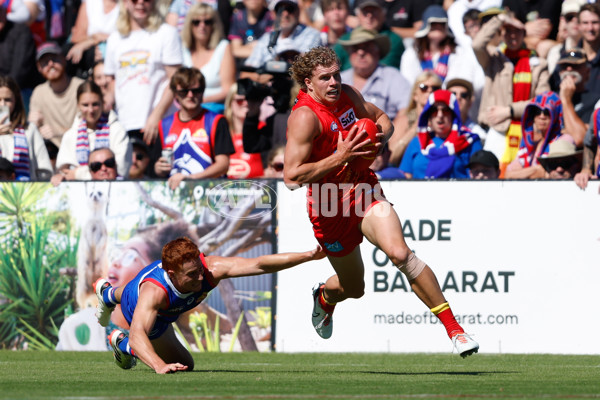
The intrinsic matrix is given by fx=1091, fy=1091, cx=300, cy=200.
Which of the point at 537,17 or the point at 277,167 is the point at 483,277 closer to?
the point at 277,167

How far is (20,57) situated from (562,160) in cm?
771

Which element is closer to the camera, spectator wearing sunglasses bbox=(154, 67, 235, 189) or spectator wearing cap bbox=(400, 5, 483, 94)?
spectator wearing sunglasses bbox=(154, 67, 235, 189)

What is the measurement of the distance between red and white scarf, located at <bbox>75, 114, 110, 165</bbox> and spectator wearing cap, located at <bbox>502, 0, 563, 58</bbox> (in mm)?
5510

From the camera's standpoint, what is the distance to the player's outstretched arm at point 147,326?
8.68 m

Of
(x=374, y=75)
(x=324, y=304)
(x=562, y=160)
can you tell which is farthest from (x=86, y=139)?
(x=562, y=160)

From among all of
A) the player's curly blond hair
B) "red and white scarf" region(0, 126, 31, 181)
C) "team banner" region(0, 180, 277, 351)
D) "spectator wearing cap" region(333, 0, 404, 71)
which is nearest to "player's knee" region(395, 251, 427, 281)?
the player's curly blond hair

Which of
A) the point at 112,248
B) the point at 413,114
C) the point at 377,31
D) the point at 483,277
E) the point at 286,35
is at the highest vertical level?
the point at 377,31

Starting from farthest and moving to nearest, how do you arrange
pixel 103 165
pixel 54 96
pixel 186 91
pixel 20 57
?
pixel 20 57 → pixel 54 96 → pixel 103 165 → pixel 186 91

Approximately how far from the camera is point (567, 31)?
13648mm

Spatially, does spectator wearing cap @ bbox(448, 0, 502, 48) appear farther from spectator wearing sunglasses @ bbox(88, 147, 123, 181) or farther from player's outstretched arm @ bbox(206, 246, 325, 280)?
player's outstretched arm @ bbox(206, 246, 325, 280)

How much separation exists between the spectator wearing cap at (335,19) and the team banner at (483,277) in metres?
3.81

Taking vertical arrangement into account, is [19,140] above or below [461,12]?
below

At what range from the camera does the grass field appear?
712 cm

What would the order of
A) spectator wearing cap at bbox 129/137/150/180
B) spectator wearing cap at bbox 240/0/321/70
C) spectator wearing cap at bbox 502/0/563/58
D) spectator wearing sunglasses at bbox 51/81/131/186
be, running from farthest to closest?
spectator wearing cap at bbox 502/0/563/58 < spectator wearing cap at bbox 240/0/321/70 < spectator wearing cap at bbox 129/137/150/180 < spectator wearing sunglasses at bbox 51/81/131/186
